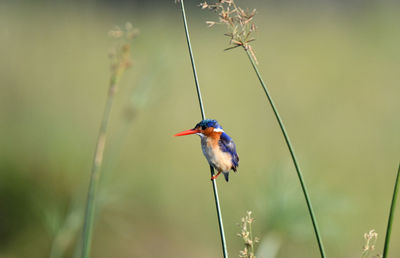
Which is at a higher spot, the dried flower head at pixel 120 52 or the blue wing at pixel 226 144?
the dried flower head at pixel 120 52

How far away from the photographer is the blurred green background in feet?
4.52

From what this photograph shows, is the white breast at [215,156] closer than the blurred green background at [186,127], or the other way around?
Answer: the white breast at [215,156]

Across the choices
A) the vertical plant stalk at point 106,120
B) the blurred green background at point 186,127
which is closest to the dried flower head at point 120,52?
the vertical plant stalk at point 106,120

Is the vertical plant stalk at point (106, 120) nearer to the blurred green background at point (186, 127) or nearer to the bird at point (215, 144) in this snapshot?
the bird at point (215, 144)

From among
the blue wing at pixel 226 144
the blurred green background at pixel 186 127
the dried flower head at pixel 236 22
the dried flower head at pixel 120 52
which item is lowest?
the blue wing at pixel 226 144

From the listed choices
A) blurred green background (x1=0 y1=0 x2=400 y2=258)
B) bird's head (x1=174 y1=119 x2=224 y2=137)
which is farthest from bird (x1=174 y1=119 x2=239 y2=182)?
blurred green background (x1=0 y1=0 x2=400 y2=258)

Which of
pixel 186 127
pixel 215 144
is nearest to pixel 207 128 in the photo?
pixel 215 144

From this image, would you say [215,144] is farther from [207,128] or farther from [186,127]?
[186,127]

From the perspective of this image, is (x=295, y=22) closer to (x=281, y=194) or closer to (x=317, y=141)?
(x=317, y=141)

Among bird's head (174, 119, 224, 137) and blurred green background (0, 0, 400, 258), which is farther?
blurred green background (0, 0, 400, 258)

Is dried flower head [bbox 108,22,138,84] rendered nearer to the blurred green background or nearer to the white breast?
the white breast

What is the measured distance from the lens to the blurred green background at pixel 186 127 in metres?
1.38

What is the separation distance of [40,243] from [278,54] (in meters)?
2.23

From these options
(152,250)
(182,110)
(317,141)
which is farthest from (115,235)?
(317,141)
